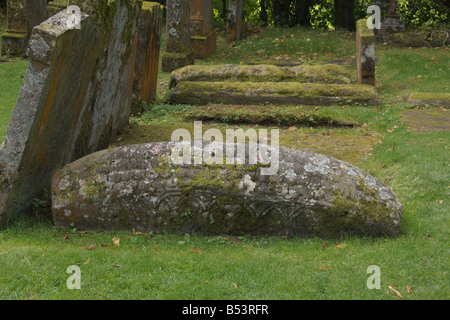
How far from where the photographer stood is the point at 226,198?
15.6ft

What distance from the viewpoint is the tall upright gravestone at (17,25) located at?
1438 centimetres

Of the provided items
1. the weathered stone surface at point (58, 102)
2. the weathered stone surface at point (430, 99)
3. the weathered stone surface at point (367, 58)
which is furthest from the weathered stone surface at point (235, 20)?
the weathered stone surface at point (58, 102)

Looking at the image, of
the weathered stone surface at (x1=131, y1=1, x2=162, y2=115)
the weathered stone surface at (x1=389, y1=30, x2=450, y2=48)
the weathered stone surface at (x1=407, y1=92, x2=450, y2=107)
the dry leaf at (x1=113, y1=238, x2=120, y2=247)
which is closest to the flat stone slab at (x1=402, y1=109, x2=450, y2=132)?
the weathered stone surface at (x1=407, y1=92, x2=450, y2=107)

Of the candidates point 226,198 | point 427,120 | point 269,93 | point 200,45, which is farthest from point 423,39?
point 226,198

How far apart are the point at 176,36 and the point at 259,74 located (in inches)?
172

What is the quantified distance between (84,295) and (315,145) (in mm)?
4713

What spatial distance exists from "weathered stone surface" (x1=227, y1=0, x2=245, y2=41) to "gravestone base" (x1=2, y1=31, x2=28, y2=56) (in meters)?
8.05

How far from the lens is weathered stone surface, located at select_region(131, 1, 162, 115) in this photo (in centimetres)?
951

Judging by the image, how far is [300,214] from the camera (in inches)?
186

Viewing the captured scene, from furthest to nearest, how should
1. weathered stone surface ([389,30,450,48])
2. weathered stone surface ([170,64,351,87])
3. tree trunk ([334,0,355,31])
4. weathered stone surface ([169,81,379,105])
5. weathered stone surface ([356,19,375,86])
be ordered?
tree trunk ([334,0,355,31])
weathered stone surface ([389,30,450,48])
weathered stone surface ([170,64,351,87])
weathered stone surface ([356,19,375,86])
weathered stone surface ([169,81,379,105])

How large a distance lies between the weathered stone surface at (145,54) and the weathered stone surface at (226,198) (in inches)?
188

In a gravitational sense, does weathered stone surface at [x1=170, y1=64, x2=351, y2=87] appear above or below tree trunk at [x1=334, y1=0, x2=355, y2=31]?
below

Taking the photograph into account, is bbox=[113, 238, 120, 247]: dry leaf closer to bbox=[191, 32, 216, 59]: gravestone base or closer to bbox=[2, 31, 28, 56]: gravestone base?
bbox=[2, 31, 28, 56]: gravestone base

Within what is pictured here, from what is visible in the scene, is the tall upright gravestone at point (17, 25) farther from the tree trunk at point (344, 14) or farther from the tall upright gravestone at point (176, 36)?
the tree trunk at point (344, 14)
